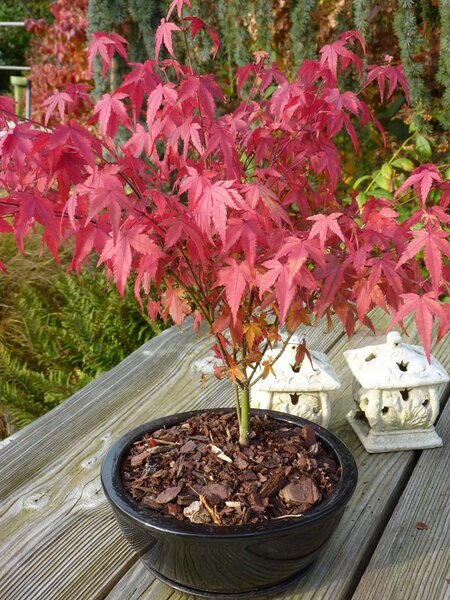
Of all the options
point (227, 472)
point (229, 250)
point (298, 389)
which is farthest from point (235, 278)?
point (298, 389)

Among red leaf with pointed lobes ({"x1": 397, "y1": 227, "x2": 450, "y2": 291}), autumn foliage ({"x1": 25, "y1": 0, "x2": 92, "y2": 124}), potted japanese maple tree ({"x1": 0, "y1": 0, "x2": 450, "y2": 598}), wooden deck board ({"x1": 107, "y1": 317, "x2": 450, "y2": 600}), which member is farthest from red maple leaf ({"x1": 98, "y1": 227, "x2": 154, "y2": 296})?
autumn foliage ({"x1": 25, "y1": 0, "x2": 92, "y2": 124})

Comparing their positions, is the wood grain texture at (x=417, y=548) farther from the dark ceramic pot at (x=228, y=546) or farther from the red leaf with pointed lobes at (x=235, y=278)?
the red leaf with pointed lobes at (x=235, y=278)

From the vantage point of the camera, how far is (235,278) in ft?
2.67

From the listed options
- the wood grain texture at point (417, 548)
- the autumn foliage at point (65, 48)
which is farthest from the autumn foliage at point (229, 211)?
the autumn foliage at point (65, 48)

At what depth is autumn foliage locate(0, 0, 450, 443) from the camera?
76 centimetres

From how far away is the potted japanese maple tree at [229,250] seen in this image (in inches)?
30.3

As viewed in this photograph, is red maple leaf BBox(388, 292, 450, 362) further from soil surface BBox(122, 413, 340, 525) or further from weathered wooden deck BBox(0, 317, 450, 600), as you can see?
weathered wooden deck BBox(0, 317, 450, 600)

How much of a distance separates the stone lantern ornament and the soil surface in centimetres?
22

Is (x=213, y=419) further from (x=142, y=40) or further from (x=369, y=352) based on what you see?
(x=142, y=40)

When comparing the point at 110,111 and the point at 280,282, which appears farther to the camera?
the point at 110,111

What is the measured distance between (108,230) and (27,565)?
54 centimetres

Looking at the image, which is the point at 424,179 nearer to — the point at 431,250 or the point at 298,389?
the point at 431,250

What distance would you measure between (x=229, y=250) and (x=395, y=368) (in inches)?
21.9

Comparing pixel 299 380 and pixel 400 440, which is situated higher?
pixel 299 380
